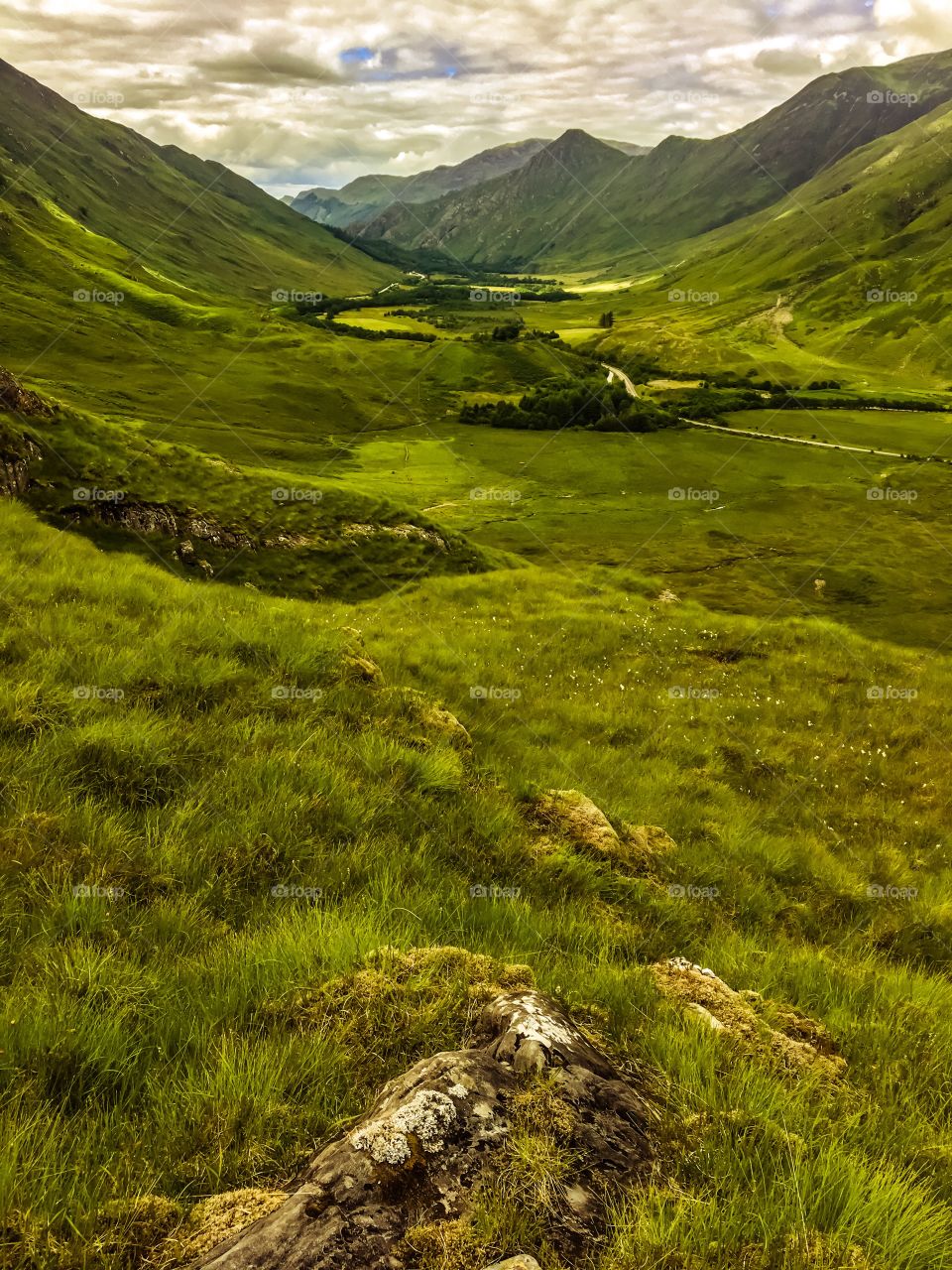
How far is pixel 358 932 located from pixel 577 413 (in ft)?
503

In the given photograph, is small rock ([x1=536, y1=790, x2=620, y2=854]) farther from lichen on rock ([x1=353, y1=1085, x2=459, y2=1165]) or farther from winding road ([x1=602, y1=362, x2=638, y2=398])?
winding road ([x1=602, y1=362, x2=638, y2=398])

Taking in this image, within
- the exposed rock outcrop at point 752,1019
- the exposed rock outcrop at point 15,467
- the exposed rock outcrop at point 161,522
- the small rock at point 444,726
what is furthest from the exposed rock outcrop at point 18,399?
the exposed rock outcrop at point 752,1019

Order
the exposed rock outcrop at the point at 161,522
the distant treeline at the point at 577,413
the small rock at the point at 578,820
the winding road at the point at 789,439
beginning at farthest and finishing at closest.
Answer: the distant treeline at the point at 577,413
the winding road at the point at 789,439
the exposed rock outcrop at the point at 161,522
the small rock at the point at 578,820

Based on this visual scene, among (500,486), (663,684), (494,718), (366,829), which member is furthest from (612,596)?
(500,486)

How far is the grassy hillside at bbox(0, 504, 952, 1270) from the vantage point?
285 cm

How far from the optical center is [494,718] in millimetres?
12195

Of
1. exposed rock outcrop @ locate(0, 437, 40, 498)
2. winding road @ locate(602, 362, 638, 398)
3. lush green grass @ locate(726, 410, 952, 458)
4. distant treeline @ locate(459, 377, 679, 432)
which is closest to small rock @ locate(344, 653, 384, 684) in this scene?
exposed rock outcrop @ locate(0, 437, 40, 498)

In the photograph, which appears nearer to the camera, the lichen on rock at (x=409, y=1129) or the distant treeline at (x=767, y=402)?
the lichen on rock at (x=409, y=1129)

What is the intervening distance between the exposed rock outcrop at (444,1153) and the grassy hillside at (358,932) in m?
0.18

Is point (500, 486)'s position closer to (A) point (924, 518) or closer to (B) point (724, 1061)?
(A) point (924, 518)

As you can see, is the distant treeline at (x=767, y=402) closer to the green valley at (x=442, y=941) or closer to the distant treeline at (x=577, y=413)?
the distant treeline at (x=577, y=413)

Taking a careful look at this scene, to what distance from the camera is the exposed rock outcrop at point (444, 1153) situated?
2518mm

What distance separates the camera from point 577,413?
14788 centimetres

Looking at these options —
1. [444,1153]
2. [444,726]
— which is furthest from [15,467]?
[444,1153]
